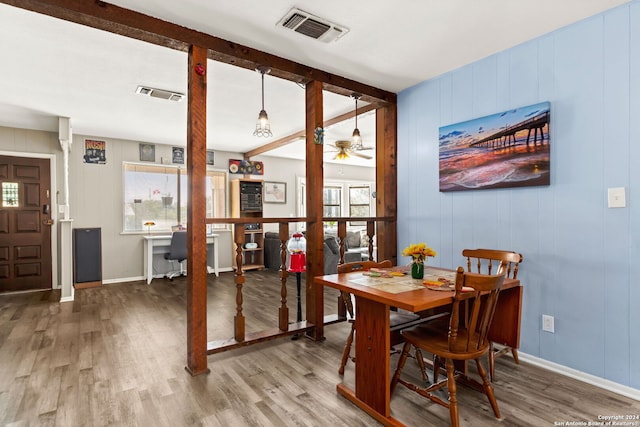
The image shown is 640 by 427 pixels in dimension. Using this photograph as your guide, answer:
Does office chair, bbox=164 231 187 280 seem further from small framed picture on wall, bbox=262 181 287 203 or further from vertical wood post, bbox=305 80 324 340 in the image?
vertical wood post, bbox=305 80 324 340

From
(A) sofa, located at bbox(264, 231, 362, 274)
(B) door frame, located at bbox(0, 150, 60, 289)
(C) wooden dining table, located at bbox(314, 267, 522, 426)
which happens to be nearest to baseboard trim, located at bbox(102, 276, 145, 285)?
(B) door frame, located at bbox(0, 150, 60, 289)

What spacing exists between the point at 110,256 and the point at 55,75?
132 inches

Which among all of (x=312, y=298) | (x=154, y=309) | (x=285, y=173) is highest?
(x=285, y=173)

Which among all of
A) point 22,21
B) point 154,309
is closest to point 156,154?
point 154,309

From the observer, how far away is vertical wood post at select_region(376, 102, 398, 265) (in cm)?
376

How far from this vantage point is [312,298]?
3.18 metres

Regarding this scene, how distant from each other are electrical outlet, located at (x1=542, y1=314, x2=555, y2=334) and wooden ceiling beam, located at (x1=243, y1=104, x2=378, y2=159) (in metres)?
2.58

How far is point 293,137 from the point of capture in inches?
221

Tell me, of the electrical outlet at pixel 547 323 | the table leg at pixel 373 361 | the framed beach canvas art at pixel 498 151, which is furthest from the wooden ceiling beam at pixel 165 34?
the electrical outlet at pixel 547 323

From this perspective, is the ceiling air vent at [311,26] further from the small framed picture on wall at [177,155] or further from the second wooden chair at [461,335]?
the small framed picture on wall at [177,155]

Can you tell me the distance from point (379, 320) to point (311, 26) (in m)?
1.98

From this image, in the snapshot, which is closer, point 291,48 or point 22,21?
point 22,21

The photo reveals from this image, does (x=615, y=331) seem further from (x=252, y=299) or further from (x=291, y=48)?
(x=252, y=299)

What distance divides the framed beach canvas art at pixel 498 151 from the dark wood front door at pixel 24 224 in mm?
5563
